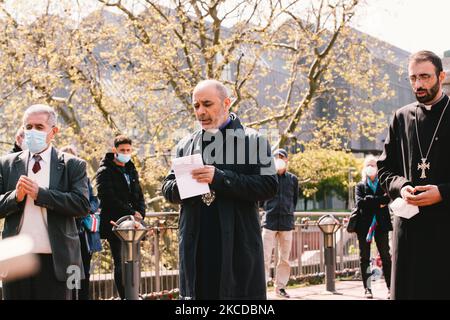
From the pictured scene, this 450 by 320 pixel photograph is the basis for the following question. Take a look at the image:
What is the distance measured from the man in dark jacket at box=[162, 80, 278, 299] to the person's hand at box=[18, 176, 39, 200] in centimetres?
101

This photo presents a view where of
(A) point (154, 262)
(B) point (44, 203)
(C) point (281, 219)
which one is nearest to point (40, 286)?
(B) point (44, 203)

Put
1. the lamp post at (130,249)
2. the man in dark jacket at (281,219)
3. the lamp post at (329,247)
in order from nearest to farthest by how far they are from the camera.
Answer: the lamp post at (130,249)
the man in dark jacket at (281,219)
the lamp post at (329,247)

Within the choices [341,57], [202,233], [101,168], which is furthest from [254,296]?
[341,57]

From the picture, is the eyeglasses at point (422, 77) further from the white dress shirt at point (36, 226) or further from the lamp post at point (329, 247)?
the lamp post at point (329, 247)

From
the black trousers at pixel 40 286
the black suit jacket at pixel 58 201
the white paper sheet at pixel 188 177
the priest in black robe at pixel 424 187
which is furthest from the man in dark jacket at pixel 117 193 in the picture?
the priest in black robe at pixel 424 187

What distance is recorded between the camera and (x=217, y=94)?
181 inches

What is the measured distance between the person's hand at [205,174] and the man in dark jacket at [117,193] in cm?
410

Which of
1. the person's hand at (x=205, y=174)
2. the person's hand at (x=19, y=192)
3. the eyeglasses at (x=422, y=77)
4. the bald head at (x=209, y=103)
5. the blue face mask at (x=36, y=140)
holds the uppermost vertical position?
the eyeglasses at (x=422, y=77)

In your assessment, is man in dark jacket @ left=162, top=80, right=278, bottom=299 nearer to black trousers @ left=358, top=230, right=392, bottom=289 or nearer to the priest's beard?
the priest's beard

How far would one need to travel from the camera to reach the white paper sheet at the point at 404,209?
4594mm

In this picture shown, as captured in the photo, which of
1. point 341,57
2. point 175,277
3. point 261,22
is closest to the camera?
point 175,277
